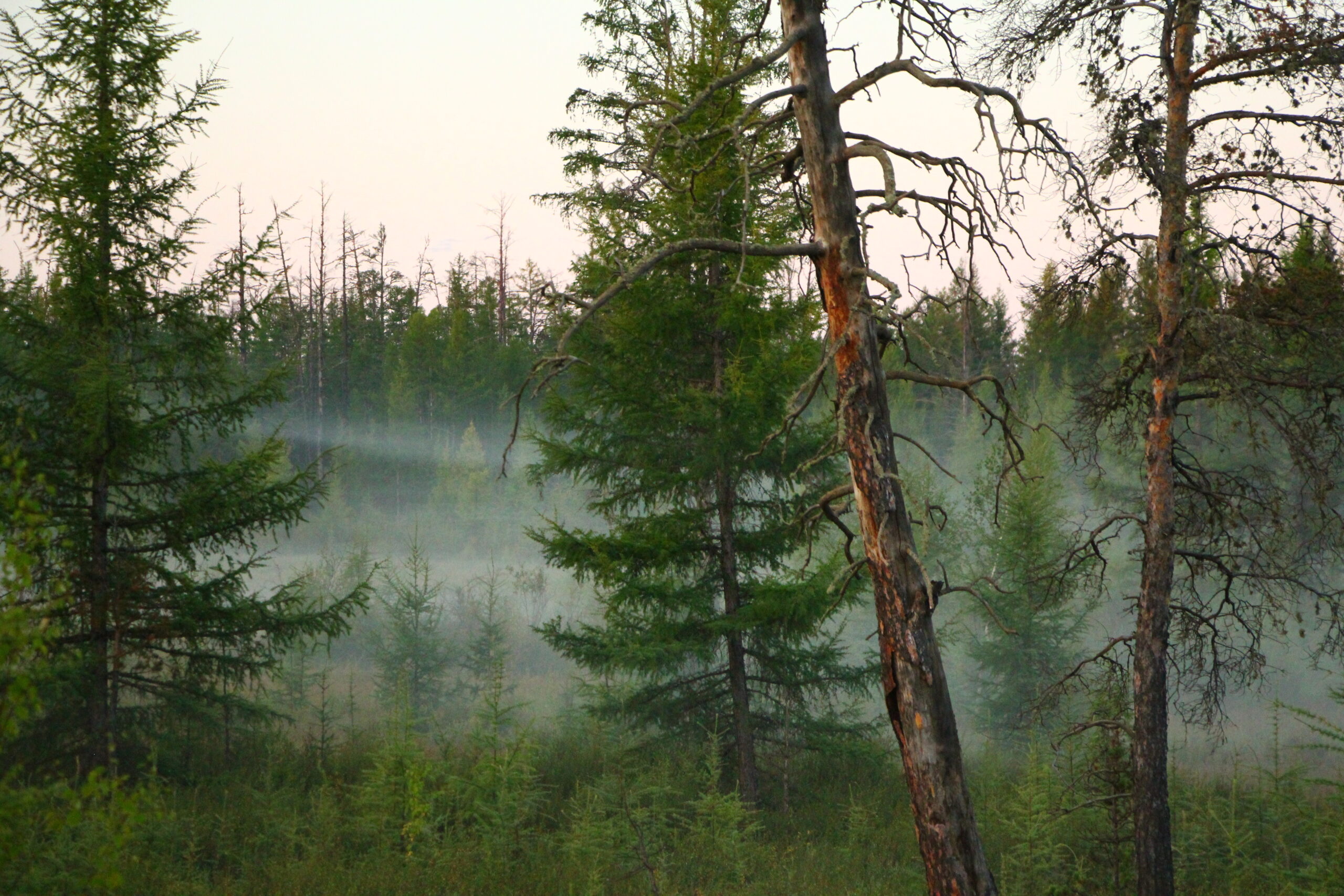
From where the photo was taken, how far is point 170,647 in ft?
34.8

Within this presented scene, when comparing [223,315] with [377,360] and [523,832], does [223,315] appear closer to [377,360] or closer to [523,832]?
[523,832]

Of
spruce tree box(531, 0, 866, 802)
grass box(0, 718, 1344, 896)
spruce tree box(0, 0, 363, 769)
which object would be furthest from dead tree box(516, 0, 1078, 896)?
spruce tree box(0, 0, 363, 769)

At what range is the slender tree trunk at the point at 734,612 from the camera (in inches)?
447

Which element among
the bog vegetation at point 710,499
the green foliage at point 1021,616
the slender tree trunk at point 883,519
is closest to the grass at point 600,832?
the bog vegetation at point 710,499

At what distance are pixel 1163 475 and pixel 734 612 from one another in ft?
17.6

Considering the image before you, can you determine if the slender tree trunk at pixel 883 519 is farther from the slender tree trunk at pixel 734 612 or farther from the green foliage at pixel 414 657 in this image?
the green foliage at pixel 414 657

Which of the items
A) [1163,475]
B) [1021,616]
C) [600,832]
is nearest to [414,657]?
[600,832]

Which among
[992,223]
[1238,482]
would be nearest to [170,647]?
[992,223]

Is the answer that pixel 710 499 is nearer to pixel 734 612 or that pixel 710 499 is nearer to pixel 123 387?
pixel 734 612

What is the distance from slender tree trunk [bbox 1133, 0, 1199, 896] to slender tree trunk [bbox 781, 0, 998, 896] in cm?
373

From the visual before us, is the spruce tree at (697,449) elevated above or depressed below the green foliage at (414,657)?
above

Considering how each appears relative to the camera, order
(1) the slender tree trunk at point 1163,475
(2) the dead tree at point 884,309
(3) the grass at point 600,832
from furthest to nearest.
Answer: (1) the slender tree trunk at point 1163,475 → (3) the grass at point 600,832 → (2) the dead tree at point 884,309

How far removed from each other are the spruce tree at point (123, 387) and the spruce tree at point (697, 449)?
3555 millimetres

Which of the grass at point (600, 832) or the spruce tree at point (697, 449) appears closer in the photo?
the grass at point (600, 832)
